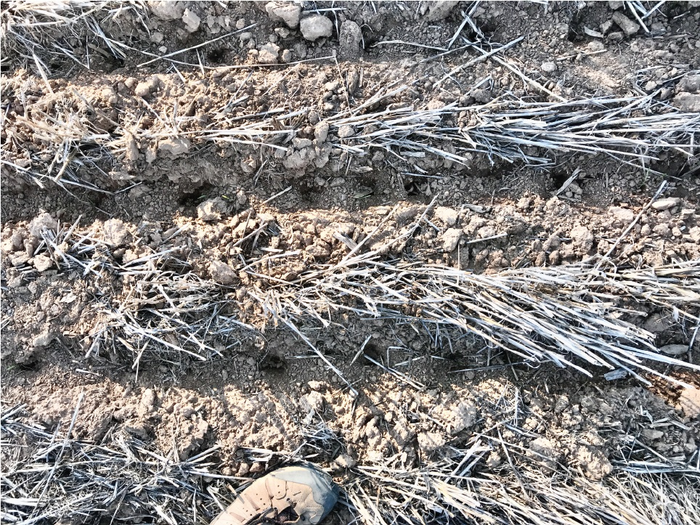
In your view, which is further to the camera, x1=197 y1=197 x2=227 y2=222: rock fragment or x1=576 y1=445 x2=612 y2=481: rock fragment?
x1=197 y1=197 x2=227 y2=222: rock fragment

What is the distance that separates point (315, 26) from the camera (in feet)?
6.25

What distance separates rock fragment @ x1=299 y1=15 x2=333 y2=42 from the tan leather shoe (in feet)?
5.75

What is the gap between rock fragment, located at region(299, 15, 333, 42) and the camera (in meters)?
1.90

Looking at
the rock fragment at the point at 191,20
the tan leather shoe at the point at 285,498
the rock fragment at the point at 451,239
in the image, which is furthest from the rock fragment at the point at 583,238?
the rock fragment at the point at 191,20

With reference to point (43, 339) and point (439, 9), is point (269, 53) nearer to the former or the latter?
point (439, 9)

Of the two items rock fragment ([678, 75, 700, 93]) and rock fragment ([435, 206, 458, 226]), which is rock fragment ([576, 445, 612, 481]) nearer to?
rock fragment ([435, 206, 458, 226])

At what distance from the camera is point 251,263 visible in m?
1.95

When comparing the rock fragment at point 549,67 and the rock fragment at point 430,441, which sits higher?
the rock fragment at point 549,67

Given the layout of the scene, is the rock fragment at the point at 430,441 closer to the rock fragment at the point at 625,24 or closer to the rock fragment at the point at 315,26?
the rock fragment at the point at 315,26

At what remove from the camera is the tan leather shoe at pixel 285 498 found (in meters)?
1.92

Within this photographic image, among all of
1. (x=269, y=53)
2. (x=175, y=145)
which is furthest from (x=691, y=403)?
(x=175, y=145)

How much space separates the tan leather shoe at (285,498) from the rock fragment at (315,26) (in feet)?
5.75

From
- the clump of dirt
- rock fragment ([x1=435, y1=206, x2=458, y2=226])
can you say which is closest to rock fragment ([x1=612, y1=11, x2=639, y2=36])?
the clump of dirt

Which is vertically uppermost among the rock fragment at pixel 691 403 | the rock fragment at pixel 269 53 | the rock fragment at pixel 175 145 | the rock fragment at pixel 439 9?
the rock fragment at pixel 439 9
